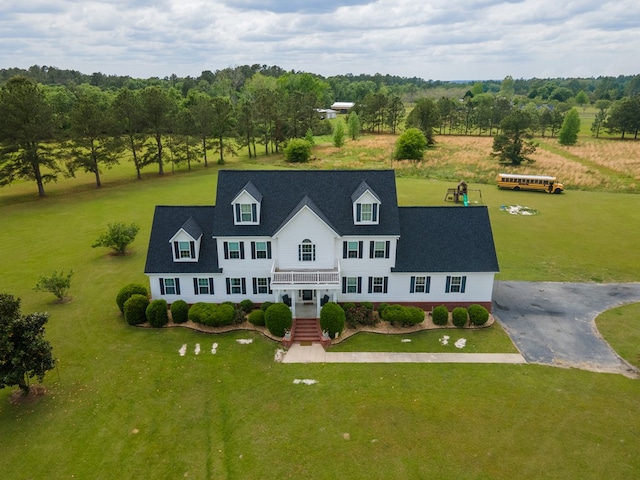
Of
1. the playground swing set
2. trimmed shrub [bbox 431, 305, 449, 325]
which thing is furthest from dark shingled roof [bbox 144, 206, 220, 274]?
the playground swing set

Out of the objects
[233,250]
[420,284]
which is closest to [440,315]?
[420,284]

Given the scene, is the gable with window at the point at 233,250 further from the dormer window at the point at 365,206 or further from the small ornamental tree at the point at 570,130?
the small ornamental tree at the point at 570,130

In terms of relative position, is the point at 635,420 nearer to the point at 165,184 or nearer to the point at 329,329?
the point at 329,329

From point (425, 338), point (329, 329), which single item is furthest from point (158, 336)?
point (425, 338)

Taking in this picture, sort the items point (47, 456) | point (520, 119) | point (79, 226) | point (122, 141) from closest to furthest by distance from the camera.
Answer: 1. point (47, 456)
2. point (79, 226)
3. point (122, 141)
4. point (520, 119)

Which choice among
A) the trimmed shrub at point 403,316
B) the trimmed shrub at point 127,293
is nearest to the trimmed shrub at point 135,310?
the trimmed shrub at point 127,293

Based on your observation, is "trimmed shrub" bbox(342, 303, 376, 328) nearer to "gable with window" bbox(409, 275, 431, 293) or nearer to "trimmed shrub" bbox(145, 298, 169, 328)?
"gable with window" bbox(409, 275, 431, 293)
